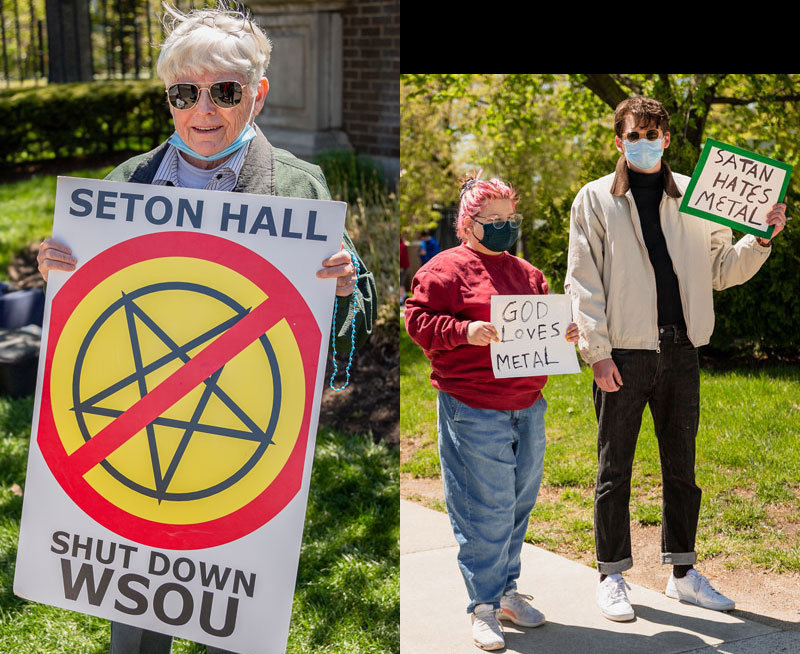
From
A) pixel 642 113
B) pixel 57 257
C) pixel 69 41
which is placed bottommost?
pixel 57 257

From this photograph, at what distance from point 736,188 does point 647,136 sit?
0.30 metres

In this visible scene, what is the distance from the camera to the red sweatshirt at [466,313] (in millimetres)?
3070

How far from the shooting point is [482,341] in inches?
115

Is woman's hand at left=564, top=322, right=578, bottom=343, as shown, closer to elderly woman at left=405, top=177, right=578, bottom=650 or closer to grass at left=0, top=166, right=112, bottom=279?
elderly woman at left=405, top=177, right=578, bottom=650

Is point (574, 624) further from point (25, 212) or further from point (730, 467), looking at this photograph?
point (25, 212)

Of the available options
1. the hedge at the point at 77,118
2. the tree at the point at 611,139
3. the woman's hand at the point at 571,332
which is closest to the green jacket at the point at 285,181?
the woman's hand at the point at 571,332

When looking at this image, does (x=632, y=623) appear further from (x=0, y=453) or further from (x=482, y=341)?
(x=0, y=453)

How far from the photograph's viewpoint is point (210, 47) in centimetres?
260

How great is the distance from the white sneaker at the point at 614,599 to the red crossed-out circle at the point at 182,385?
1144mm

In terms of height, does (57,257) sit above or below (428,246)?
above

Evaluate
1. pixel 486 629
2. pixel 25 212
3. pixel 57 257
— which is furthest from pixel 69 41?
pixel 486 629

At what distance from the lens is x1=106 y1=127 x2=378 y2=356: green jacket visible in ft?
8.83

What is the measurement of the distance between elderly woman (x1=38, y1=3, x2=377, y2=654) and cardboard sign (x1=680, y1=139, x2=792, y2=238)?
1013mm

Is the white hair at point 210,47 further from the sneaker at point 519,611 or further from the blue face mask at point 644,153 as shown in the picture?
the sneaker at point 519,611
